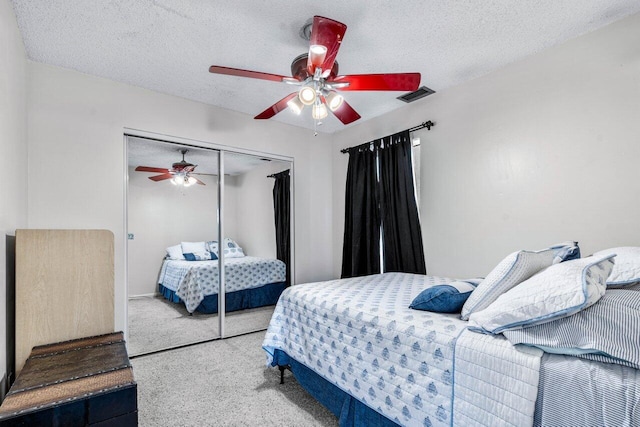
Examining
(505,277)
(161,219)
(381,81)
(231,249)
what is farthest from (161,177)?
(505,277)

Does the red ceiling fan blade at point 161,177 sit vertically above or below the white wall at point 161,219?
above

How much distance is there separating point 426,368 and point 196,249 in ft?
9.26

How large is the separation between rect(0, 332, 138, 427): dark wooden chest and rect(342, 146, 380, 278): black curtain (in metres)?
2.73

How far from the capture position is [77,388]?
4.43ft

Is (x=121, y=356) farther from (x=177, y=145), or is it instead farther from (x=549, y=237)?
(x=549, y=237)

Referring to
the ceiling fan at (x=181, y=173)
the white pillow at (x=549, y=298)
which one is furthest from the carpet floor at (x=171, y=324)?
the white pillow at (x=549, y=298)

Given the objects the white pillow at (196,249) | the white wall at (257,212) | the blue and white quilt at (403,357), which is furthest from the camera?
the white wall at (257,212)

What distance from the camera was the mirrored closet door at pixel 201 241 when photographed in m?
3.16

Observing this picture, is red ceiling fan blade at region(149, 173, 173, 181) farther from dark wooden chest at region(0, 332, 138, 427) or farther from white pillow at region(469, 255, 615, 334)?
white pillow at region(469, 255, 615, 334)

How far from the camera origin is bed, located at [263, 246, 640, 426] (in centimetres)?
101

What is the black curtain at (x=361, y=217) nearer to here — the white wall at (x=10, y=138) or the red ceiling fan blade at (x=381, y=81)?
the red ceiling fan blade at (x=381, y=81)

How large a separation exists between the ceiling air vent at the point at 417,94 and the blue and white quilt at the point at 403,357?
197 centimetres

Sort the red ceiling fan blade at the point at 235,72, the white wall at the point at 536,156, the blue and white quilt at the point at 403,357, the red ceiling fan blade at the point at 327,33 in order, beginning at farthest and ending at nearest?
the white wall at the point at 536,156, the red ceiling fan blade at the point at 235,72, the red ceiling fan blade at the point at 327,33, the blue and white quilt at the point at 403,357

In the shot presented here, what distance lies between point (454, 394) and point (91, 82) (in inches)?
140
